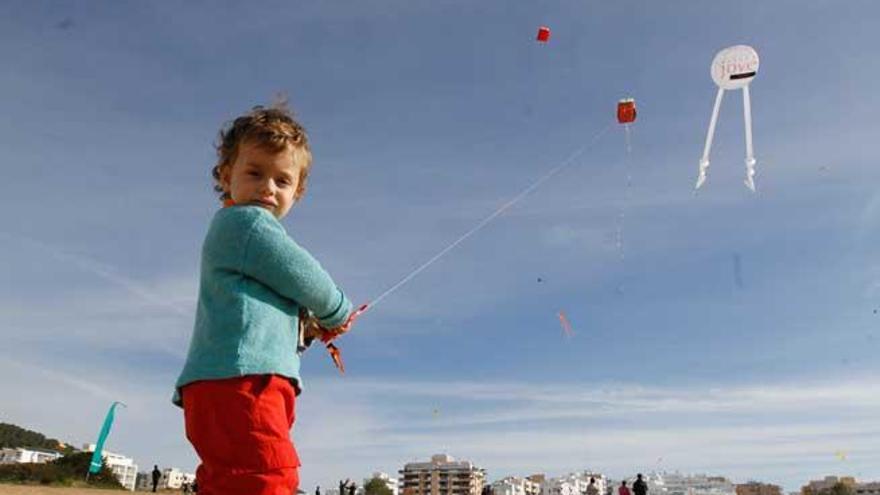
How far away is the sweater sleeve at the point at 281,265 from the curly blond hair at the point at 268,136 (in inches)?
12.5

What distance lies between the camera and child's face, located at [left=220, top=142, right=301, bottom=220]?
2992 mm

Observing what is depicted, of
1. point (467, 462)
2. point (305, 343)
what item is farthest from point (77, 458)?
point (467, 462)

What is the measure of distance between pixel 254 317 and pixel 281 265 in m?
0.22

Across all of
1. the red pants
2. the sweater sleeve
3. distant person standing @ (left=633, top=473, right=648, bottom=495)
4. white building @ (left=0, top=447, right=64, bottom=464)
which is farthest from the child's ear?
white building @ (left=0, top=447, right=64, bottom=464)

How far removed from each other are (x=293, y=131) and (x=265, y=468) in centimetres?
132

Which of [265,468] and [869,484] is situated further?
[869,484]

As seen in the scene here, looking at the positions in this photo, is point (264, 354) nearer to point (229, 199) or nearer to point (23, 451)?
point (229, 199)

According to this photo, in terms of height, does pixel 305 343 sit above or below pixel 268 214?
below

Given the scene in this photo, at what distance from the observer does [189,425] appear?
2703 millimetres

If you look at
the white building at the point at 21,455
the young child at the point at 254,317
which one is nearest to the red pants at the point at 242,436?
the young child at the point at 254,317

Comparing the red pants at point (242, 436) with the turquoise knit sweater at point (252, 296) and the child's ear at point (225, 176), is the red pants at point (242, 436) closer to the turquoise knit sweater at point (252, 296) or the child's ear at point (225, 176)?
the turquoise knit sweater at point (252, 296)

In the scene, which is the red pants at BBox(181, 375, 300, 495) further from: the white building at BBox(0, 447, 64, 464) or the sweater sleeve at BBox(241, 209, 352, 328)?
the white building at BBox(0, 447, 64, 464)

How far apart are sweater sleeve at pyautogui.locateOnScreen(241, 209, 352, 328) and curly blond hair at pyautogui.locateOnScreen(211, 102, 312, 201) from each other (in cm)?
32

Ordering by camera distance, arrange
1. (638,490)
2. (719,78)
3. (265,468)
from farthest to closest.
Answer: (638,490), (719,78), (265,468)
